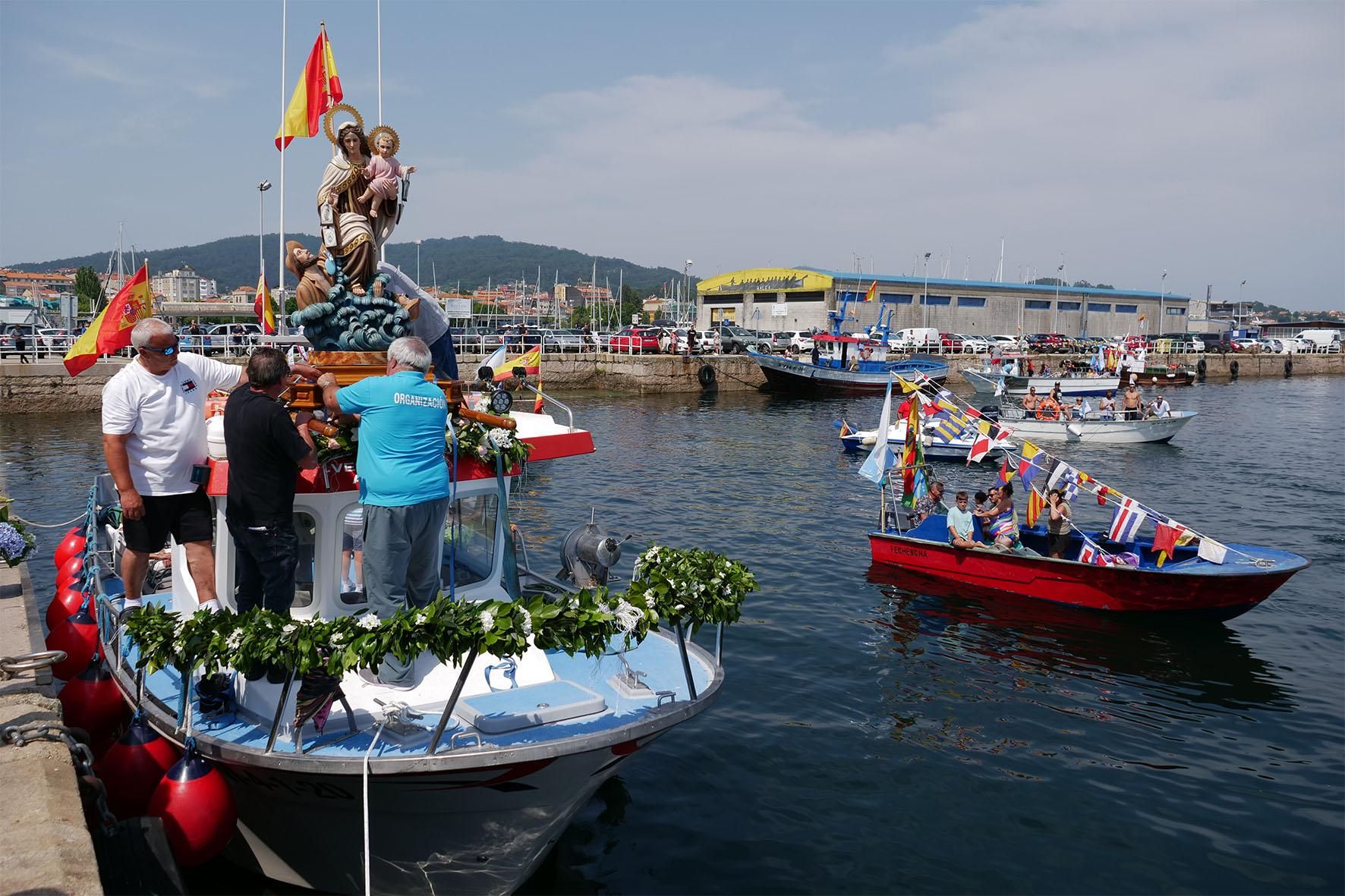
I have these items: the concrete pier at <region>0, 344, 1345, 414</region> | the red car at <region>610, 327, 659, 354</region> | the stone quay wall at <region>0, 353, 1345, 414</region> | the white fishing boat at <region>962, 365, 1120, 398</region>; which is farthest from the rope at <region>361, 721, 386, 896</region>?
the red car at <region>610, 327, 659, 354</region>

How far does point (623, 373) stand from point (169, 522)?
155 ft

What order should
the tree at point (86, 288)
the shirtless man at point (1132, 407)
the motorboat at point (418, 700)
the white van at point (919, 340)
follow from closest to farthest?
the motorboat at point (418, 700) → the shirtless man at point (1132, 407) → the white van at point (919, 340) → the tree at point (86, 288)

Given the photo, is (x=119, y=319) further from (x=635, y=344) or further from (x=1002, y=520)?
(x=635, y=344)

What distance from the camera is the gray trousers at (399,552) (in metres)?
6.54

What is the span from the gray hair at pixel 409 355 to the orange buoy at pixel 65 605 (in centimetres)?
588

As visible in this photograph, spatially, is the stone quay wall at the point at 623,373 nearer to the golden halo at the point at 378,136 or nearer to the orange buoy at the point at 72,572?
the orange buoy at the point at 72,572

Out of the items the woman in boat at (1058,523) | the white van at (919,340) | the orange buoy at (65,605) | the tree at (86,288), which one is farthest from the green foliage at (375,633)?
the tree at (86,288)

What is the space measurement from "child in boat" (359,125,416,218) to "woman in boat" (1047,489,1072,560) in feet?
40.4

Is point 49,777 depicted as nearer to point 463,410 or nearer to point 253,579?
point 253,579

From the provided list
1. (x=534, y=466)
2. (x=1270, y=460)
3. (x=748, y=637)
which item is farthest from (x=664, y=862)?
(x=1270, y=460)

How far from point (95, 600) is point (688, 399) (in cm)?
4214

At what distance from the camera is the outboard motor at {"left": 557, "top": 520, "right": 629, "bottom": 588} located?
845 cm

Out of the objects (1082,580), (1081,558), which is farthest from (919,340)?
(1082,580)

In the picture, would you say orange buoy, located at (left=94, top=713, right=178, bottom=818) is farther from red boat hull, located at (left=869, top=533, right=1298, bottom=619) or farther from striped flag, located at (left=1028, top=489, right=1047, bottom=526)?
striped flag, located at (left=1028, top=489, right=1047, bottom=526)
